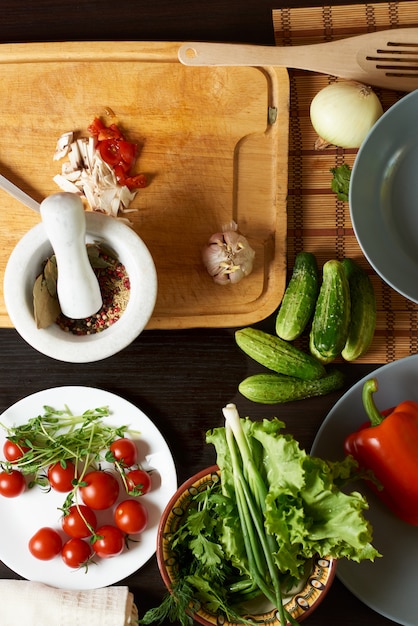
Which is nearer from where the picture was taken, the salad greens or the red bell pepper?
the salad greens

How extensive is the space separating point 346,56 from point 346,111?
0.14m

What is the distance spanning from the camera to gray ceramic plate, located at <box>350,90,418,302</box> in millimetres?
1342

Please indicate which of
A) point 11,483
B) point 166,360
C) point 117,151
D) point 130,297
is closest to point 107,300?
point 130,297

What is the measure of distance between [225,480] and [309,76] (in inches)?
34.1

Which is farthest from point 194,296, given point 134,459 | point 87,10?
point 87,10

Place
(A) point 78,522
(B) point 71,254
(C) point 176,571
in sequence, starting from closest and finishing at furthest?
(B) point 71,254, (C) point 176,571, (A) point 78,522

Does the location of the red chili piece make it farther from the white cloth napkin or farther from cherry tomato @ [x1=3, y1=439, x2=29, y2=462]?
the white cloth napkin

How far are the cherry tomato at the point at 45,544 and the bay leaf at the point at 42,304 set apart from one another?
477 millimetres

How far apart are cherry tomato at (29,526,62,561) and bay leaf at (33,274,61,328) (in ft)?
1.56

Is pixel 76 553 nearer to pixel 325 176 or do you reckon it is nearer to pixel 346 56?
pixel 325 176

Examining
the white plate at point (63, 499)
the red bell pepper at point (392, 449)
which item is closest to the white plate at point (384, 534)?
the red bell pepper at point (392, 449)

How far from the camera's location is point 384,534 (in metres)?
1.40

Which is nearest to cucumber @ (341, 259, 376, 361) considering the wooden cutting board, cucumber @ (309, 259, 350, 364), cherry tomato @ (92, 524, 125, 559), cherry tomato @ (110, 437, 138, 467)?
cucumber @ (309, 259, 350, 364)

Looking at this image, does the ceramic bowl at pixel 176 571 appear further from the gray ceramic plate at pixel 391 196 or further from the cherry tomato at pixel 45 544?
the gray ceramic plate at pixel 391 196
